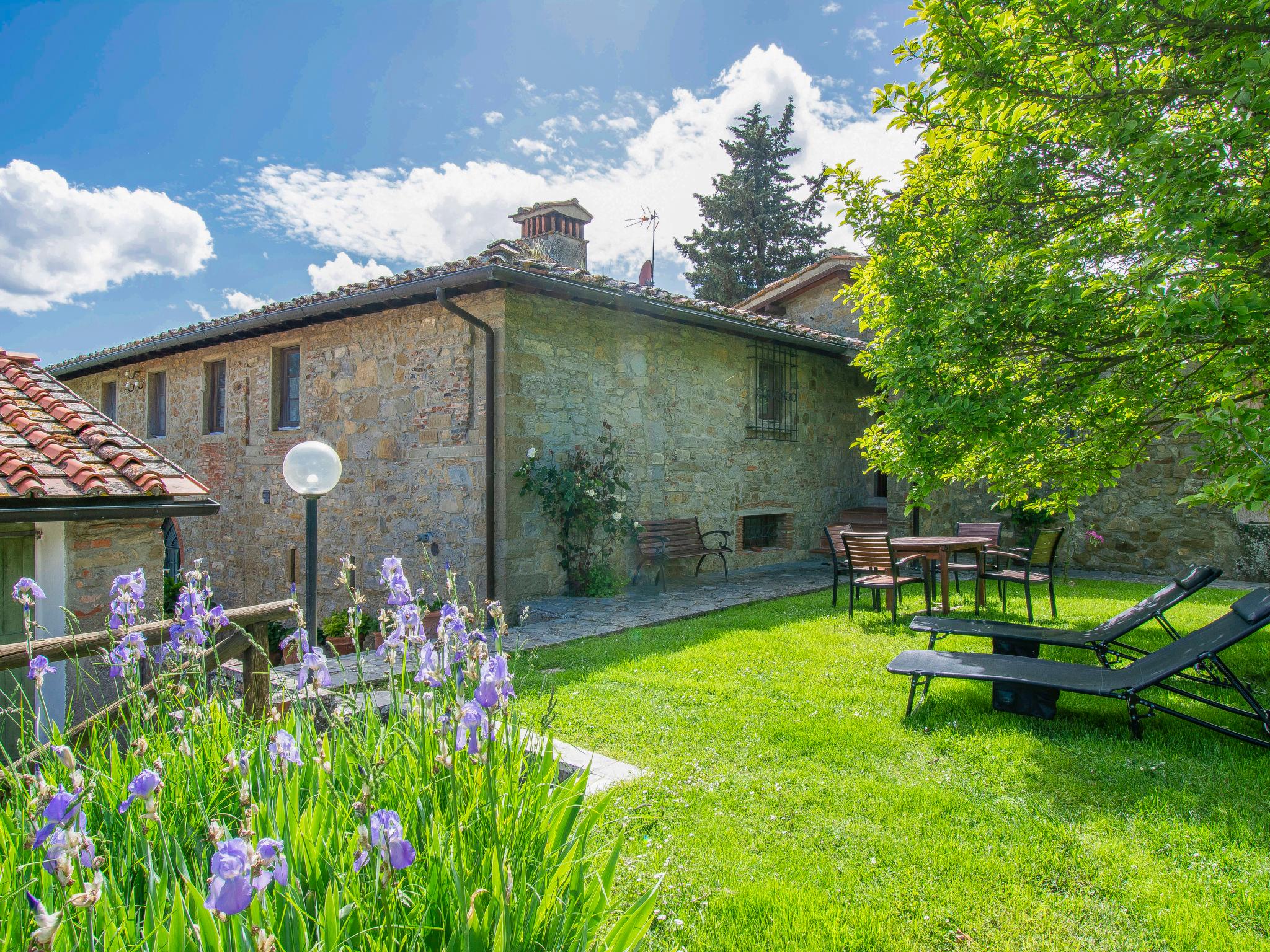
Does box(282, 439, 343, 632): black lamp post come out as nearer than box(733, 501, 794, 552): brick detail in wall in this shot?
Yes

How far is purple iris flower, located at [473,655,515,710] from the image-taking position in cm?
144

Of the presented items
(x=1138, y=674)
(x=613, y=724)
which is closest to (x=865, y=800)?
(x=613, y=724)

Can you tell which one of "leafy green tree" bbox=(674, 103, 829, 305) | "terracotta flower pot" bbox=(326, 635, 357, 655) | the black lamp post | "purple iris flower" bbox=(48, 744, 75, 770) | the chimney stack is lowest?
"terracotta flower pot" bbox=(326, 635, 357, 655)

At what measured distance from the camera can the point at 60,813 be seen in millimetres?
1105

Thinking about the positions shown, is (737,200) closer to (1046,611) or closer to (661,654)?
(1046,611)

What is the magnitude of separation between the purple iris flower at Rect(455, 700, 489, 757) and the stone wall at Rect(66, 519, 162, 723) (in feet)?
11.5

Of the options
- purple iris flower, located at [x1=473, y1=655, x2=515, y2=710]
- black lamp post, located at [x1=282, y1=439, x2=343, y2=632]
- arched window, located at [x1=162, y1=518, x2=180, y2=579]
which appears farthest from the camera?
arched window, located at [x1=162, y1=518, x2=180, y2=579]

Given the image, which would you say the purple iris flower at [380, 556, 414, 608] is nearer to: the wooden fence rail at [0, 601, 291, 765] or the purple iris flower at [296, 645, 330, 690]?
the purple iris flower at [296, 645, 330, 690]

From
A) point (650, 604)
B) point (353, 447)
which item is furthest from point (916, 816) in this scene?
point (353, 447)

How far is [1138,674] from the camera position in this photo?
3490mm

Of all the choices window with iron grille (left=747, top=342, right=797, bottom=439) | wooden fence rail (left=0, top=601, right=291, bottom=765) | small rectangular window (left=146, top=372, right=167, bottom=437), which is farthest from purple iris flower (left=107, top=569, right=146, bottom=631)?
small rectangular window (left=146, top=372, right=167, bottom=437)

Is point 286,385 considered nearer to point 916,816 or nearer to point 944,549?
Answer: point 944,549

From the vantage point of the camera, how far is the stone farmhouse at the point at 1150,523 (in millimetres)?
9023

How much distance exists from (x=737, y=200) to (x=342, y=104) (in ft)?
60.6
